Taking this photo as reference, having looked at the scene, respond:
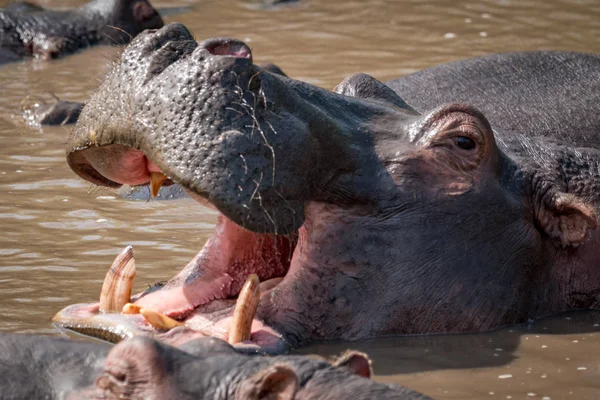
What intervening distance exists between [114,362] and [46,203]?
4014 mm

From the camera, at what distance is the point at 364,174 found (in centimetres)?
462

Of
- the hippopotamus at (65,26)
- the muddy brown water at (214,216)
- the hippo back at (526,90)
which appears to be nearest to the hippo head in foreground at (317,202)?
the muddy brown water at (214,216)

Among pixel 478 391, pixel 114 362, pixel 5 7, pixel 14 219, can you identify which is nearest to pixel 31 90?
pixel 5 7

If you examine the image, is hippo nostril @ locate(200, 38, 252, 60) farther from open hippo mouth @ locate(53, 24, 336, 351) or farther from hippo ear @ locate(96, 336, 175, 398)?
hippo ear @ locate(96, 336, 175, 398)

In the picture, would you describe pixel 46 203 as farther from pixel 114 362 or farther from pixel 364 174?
pixel 114 362

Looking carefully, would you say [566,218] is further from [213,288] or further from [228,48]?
[228,48]

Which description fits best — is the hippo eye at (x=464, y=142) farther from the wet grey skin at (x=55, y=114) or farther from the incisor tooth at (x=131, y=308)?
the wet grey skin at (x=55, y=114)

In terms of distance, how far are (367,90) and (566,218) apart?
38.3 inches

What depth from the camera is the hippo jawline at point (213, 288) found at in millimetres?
4391

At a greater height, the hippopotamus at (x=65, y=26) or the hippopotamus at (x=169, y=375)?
the hippopotamus at (x=65, y=26)

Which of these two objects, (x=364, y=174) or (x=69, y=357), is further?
(x=364, y=174)

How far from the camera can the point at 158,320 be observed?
14.0ft

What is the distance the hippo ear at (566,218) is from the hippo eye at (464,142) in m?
0.41

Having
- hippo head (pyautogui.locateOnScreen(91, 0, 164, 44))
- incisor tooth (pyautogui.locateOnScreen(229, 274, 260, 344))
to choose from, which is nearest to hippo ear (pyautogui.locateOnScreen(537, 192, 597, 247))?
incisor tooth (pyautogui.locateOnScreen(229, 274, 260, 344))
